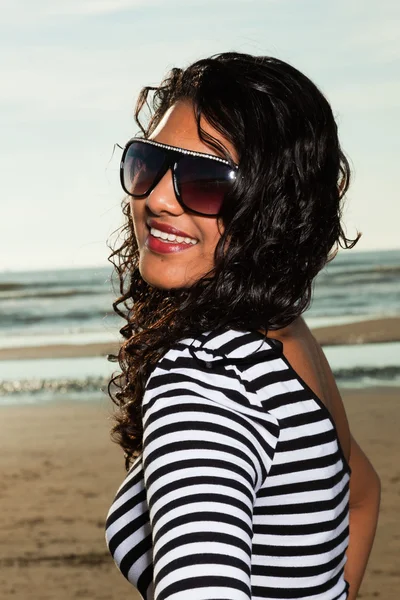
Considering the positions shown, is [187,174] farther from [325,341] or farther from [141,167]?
[325,341]

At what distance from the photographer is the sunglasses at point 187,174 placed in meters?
1.51

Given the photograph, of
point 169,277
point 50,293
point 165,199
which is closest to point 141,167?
point 165,199

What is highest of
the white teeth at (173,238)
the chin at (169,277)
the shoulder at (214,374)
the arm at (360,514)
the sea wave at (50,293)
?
the white teeth at (173,238)

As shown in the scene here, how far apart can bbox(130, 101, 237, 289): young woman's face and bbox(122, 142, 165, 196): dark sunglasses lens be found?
3 centimetres

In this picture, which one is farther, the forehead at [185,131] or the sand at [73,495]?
the sand at [73,495]

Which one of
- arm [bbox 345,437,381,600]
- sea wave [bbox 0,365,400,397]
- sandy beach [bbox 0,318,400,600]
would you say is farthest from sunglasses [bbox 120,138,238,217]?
sea wave [bbox 0,365,400,397]

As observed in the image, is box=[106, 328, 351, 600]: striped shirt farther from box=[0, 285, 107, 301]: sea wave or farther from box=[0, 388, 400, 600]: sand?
box=[0, 285, 107, 301]: sea wave

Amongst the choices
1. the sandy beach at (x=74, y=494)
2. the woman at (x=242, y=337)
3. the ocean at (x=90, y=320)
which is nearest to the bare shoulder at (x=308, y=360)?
the woman at (x=242, y=337)

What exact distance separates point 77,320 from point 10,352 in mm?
5043

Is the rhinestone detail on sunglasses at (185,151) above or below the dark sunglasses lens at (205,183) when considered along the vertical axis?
above

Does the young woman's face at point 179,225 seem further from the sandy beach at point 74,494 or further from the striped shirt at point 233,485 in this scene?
the sandy beach at point 74,494

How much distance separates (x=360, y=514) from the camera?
75.8 inches

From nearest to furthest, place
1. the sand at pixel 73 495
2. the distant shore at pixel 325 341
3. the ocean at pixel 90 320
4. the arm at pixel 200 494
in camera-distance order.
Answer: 1. the arm at pixel 200 494
2. the sand at pixel 73 495
3. the ocean at pixel 90 320
4. the distant shore at pixel 325 341

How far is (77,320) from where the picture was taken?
20688 millimetres
